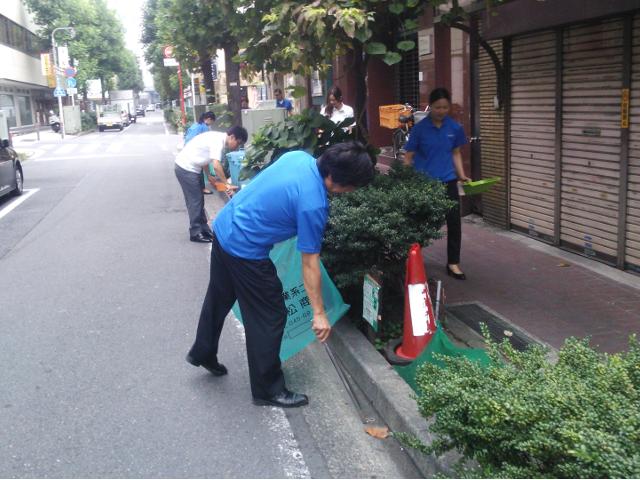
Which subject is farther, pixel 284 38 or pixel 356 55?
pixel 356 55

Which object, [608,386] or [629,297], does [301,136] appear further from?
[608,386]

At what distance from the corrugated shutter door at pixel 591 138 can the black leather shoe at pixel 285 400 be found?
13.4 ft

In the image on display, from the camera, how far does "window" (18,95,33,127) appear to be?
52622 millimetres

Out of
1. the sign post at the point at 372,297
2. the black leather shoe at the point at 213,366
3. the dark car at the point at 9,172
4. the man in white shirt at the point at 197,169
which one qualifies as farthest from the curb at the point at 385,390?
the dark car at the point at 9,172

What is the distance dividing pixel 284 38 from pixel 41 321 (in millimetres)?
3275

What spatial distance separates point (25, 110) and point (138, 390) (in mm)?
56601

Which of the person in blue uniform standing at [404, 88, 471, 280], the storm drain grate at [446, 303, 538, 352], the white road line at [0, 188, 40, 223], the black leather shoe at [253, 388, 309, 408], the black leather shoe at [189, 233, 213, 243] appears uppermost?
the person in blue uniform standing at [404, 88, 471, 280]

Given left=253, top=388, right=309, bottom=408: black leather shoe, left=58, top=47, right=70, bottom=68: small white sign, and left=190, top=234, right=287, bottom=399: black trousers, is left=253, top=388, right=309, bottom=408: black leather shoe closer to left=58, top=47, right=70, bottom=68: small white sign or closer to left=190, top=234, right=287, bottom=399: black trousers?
left=190, top=234, right=287, bottom=399: black trousers

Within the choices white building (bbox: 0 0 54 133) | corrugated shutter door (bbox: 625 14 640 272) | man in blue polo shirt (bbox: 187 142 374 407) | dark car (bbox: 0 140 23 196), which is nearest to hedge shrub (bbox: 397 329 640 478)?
man in blue polo shirt (bbox: 187 142 374 407)

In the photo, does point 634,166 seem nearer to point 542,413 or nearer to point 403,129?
point 542,413

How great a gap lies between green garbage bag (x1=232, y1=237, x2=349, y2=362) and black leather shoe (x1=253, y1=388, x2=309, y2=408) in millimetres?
355

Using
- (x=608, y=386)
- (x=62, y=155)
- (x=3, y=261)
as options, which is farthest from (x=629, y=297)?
(x=62, y=155)

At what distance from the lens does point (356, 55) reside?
236 inches

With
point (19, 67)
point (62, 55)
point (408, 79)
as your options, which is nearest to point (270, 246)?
point (408, 79)
